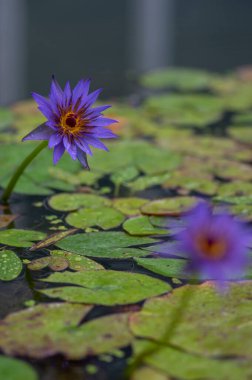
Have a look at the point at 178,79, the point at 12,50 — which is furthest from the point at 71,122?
the point at 12,50

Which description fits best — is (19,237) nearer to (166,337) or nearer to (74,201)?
(74,201)

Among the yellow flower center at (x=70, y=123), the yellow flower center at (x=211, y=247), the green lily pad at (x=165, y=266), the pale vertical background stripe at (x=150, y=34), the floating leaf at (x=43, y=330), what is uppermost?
the pale vertical background stripe at (x=150, y=34)

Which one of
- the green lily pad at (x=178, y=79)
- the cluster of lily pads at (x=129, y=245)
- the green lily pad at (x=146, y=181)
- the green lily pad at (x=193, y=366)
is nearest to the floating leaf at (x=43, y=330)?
the cluster of lily pads at (x=129, y=245)

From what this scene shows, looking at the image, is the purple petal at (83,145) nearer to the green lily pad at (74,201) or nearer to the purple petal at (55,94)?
the purple petal at (55,94)

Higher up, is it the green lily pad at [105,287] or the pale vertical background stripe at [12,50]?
the pale vertical background stripe at [12,50]

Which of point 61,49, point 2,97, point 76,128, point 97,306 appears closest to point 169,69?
point 61,49

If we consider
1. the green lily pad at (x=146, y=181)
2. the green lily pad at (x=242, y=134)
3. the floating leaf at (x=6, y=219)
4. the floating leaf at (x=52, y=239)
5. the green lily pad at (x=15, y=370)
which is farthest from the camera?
the green lily pad at (x=242, y=134)

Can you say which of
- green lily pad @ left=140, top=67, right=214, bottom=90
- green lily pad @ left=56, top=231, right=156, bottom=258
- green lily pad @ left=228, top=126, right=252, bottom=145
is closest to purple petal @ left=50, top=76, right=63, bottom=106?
green lily pad @ left=56, top=231, right=156, bottom=258
